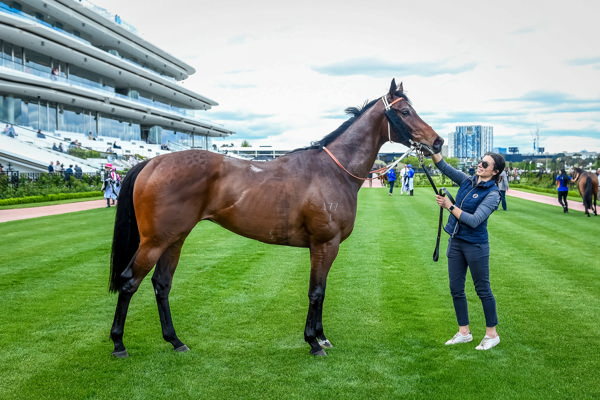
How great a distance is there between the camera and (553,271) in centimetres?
768

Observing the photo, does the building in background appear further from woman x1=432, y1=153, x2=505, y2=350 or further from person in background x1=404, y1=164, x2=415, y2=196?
woman x1=432, y1=153, x2=505, y2=350

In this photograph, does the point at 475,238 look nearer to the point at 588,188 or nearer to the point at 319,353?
the point at 319,353

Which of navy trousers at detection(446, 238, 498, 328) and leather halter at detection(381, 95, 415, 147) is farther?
leather halter at detection(381, 95, 415, 147)

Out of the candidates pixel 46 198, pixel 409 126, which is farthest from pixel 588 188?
pixel 46 198

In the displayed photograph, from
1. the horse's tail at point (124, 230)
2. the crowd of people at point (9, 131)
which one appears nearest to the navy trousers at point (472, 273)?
the horse's tail at point (124, 230)

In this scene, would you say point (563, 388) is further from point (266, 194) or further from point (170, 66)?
point (170, 66)

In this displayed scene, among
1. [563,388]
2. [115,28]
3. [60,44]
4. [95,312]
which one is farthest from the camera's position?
[115,28]

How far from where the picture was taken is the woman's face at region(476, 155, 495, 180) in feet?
14.5

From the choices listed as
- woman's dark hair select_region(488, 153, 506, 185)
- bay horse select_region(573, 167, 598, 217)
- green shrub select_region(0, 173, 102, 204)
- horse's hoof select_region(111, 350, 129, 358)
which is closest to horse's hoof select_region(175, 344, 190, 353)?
horse's hoof select_region(111, 350, 129, 358)

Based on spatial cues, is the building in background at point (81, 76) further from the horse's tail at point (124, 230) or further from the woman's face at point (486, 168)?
the woman's face at point (486, 168)

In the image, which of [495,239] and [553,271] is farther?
[495,239]

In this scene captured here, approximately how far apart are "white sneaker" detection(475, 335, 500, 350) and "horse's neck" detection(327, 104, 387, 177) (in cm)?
201

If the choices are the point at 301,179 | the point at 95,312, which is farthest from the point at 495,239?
the point at 95,312

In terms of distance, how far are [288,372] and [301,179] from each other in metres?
1.76
